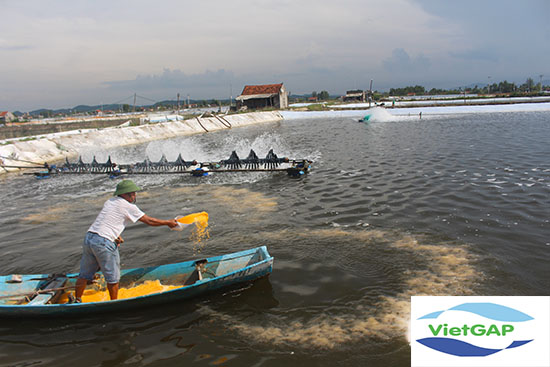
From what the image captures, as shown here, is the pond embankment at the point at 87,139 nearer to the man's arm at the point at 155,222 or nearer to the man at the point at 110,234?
the man at the point at 110,234

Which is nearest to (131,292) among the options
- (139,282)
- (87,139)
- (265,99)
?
(139,282)

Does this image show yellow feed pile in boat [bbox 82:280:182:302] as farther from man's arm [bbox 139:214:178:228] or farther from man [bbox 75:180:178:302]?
man's arm [bbox 139:214:178:228]

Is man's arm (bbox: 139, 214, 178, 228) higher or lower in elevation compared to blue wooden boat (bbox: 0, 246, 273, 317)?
higher

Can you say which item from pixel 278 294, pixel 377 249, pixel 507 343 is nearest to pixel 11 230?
pixel 278 294

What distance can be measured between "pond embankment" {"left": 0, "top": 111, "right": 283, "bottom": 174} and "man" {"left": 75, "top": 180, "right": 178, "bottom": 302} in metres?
22.6

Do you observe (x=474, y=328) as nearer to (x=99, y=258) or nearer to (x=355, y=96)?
(x=99, y=258)

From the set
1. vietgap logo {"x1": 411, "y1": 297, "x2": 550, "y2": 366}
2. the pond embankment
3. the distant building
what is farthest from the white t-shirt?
the distant building

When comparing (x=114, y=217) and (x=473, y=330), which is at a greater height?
(x=114, y=217)

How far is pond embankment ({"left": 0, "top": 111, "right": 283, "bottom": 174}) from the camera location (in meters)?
29.5

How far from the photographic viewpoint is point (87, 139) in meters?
37.6

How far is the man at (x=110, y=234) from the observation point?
6266mm

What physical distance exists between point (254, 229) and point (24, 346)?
659cm

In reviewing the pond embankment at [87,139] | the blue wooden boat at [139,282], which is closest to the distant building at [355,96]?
the pond embankment at [87,139]

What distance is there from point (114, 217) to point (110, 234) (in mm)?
334
